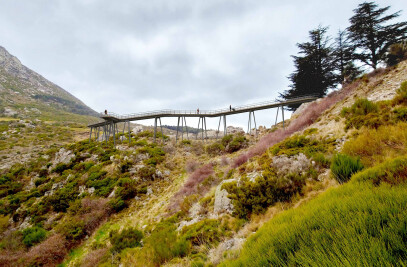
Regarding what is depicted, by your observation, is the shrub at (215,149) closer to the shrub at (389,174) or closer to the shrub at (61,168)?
the shrub at (61,168)

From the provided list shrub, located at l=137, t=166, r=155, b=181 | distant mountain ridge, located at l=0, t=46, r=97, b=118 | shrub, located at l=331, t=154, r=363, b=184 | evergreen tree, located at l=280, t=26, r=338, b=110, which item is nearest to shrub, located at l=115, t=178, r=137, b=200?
shrub, located at l=137, t=166, r=155, b=181

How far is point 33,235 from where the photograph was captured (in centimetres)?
1220

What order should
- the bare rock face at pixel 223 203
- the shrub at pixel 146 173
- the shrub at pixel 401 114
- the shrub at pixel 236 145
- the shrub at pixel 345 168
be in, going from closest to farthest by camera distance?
the shrub at pixel 345 168 → the shrub at pixel 401 114 → the bare rock face at pixel 223 203 → the shrub at pixel 146 173 → the shrub at pixel 236 145

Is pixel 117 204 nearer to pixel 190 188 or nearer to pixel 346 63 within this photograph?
pixel 190 188

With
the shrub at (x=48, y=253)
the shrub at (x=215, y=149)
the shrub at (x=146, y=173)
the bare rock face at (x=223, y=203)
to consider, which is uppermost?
the shrub at (x=215, y=149)

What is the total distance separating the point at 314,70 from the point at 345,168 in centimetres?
3141

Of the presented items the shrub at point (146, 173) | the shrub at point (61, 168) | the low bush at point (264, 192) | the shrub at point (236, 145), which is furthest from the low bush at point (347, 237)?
the shrub at point (61, 168)

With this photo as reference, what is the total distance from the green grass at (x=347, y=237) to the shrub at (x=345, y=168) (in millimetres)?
2109

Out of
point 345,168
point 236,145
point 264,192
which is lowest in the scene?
point 264,192

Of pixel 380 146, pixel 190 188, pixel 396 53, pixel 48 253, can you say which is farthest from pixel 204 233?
pixel 396 53

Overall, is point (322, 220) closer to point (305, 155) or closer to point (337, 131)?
point (305, 155)

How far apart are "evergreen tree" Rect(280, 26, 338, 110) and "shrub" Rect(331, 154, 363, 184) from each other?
27.5 metres

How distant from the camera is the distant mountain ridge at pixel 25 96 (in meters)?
83.8

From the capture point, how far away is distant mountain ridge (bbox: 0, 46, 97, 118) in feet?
275
